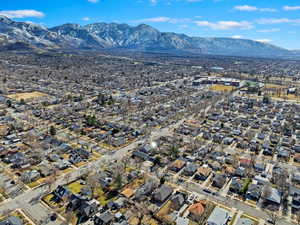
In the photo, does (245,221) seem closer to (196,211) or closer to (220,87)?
(196,211)

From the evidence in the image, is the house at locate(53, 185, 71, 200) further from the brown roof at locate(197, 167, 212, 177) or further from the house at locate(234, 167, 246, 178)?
the house at locate(234, 167, 246, 178)

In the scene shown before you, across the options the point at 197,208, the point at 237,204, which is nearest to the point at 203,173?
the point at 237,204

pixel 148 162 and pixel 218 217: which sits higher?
pixel 148 162

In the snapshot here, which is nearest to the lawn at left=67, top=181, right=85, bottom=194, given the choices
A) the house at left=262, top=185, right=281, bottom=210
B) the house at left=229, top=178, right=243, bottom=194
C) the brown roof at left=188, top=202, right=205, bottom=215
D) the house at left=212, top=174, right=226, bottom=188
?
the brown roof at left=188, top=202, right=205, bottom=215

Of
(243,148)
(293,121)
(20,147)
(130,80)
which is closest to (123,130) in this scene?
(20,147)

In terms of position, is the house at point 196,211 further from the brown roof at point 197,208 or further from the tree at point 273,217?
the tree at point 273,217

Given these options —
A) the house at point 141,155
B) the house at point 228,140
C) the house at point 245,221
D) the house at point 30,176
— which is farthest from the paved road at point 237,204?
the house at point 30,176
